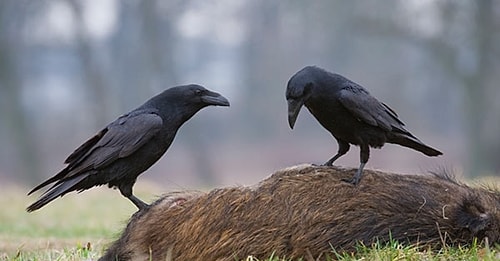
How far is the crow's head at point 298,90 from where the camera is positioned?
187 inches

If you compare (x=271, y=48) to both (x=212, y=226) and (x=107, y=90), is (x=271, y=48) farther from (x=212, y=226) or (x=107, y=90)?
(x=212, y=226)

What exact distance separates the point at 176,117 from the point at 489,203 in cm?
199

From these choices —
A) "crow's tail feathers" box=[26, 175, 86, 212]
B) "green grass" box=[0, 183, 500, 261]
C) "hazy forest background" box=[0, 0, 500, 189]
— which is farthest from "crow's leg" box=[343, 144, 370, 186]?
"hazy forest background" box=[0, 0, 500, 189]

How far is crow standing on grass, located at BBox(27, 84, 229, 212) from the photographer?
4.96 m

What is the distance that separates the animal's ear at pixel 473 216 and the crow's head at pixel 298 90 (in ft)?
3.63

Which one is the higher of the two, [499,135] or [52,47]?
[52,47]

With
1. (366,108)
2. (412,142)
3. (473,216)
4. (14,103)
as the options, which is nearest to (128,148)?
(366,108)

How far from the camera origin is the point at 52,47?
21047 millimetres

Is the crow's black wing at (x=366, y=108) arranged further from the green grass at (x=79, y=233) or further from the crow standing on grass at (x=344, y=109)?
the green grass at (x=79, y=233)

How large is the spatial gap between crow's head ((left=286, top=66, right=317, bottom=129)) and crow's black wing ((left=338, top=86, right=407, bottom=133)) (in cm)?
20

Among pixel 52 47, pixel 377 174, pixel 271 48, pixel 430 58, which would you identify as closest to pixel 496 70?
pixel 430 58

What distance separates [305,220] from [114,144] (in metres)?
1.33

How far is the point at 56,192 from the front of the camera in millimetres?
4918

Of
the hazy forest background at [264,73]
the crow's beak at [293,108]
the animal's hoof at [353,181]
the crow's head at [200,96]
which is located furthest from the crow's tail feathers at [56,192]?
the hazy forest background at [264,73]
